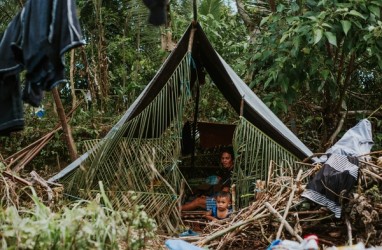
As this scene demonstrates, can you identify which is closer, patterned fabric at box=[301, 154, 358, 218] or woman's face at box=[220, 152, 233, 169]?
patterned fabric at box=[301, 154, 358, 218]

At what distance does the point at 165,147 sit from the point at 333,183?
1503 mm

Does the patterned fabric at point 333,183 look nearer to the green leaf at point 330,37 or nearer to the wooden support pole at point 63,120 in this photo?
the green leaf at point 330,37

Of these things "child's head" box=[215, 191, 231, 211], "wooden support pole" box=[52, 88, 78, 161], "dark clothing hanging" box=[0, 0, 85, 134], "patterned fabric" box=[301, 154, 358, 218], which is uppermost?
"dark clothing hanging" box=[0, 0, 85, 134]

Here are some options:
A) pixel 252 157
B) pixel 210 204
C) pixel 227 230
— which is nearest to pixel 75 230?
pixel 227 230

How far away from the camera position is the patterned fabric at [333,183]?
3809mm

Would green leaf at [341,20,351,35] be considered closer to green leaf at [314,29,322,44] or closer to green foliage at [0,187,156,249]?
green leaf at [314,29,322,44]

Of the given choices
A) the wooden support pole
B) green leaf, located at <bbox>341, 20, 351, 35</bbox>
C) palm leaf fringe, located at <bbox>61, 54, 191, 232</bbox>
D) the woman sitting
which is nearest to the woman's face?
the woman sitting

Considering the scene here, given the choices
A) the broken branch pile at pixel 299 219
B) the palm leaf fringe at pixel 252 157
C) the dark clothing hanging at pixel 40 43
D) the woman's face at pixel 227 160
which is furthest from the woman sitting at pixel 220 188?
the dark clothing hanging at pixel 40 43

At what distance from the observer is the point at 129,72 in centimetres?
998

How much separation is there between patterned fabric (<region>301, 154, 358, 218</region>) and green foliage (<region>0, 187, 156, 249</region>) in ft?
4.59

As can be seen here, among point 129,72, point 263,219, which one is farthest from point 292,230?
point 129,72

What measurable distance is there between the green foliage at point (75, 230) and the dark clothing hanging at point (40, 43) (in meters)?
0.71

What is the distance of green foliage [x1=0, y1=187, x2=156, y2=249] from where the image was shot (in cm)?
264

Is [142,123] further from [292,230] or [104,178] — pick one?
[292,230]
